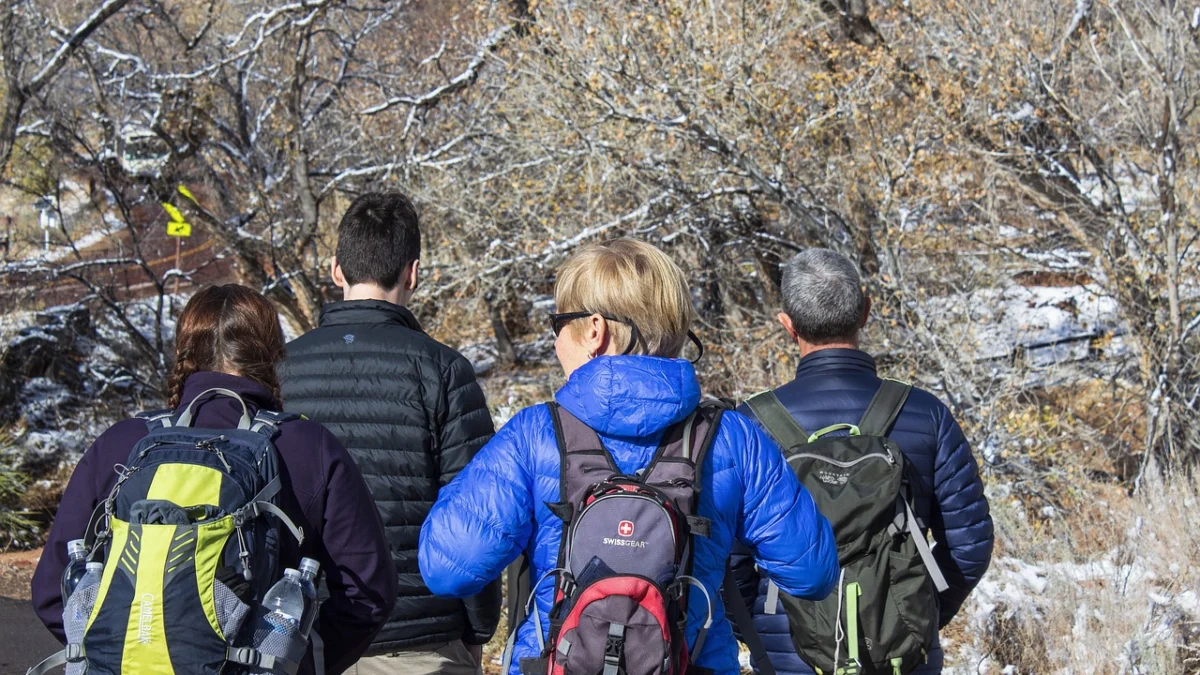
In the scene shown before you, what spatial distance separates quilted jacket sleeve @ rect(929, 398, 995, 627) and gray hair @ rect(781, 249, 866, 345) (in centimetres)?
33

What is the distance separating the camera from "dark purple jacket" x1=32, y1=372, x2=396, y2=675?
1.98 m

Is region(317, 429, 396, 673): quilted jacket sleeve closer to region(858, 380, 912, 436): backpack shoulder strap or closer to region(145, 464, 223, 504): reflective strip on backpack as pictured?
region(145, 464, 223, 504): reflective strip on backpack

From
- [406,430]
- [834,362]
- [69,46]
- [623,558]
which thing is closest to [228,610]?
[623,558]

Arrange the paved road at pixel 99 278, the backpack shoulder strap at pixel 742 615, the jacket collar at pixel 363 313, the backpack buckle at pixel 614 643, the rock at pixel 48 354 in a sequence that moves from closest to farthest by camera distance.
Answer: the backpack buckle at pixel 614 643, the backpack shoulder strap at pixel 742 615, the jacket collar at pixel 363 313, the paved road at pixel 99 278, the rock at pixel 48 354

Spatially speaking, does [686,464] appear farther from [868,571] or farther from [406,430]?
[406,430]

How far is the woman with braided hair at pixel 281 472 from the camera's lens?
1.98 m

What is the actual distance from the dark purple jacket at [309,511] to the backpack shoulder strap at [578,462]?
1.45 feet

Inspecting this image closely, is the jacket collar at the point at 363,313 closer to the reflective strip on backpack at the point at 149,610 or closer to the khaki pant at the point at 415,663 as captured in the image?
the khaki pant at the point at 415,663

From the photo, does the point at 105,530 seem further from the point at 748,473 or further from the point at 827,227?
the point at 827,227

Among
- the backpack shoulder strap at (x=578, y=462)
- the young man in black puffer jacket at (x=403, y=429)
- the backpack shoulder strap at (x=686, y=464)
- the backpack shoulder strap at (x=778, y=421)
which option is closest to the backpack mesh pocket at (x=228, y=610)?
the backpack shoulder strap at (x=578, y=462)

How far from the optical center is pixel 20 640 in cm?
586

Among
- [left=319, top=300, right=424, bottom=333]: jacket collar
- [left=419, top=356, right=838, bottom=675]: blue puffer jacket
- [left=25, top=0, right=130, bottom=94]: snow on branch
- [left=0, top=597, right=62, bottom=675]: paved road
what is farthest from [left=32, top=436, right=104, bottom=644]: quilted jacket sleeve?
[left=25, top=0, right=130, bottom=94]: snow on branch

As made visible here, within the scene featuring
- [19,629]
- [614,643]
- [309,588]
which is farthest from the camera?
[19,629]

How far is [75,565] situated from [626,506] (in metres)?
0.95
